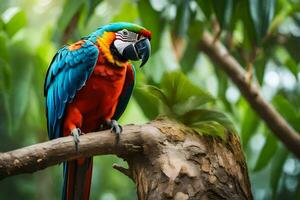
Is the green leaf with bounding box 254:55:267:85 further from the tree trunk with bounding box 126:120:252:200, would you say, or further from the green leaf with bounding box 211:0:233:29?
the tree trunk with bounding box 126:120:252:200

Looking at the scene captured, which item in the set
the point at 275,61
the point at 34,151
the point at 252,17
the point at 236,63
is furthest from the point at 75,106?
the point at 275,61

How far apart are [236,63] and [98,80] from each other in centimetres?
97

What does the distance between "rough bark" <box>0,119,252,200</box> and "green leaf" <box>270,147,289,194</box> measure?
824 millimetres

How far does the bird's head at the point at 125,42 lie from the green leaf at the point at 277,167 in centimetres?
100

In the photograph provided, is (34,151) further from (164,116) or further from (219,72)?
(219,72)

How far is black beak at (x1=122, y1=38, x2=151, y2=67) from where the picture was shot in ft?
4.73

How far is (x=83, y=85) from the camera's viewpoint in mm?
1527

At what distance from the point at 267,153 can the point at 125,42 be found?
1026 millimetres

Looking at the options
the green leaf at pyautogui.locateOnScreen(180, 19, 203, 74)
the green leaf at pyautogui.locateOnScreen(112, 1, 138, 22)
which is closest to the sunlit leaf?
the green leaf at pyautogui.locateOnScreen(180, 19, 203, 74)

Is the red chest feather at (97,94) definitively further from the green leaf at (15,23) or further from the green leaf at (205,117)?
the green leaf at (15,23)

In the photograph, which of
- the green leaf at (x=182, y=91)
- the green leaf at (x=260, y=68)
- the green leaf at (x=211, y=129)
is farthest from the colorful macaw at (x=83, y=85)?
the green leaf at (x=260, y=68)

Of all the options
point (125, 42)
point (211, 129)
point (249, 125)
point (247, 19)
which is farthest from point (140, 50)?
point (249, 125)

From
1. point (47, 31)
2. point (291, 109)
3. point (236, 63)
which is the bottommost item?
point (291, 109)

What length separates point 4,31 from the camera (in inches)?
75.6
